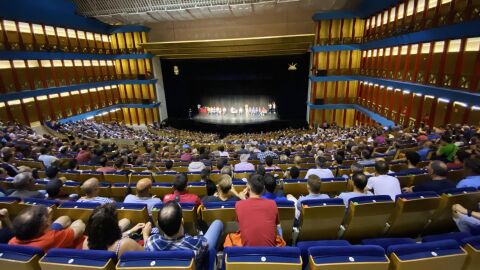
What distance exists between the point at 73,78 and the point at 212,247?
25.4m

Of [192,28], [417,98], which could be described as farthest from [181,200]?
[192,28]

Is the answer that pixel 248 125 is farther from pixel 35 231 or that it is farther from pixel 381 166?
pixel 35 231

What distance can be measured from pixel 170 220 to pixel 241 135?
20481 millimetres

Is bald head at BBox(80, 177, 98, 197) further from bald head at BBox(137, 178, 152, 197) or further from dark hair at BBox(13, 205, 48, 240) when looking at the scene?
dark hair at BBox(13, 205, 48, 240)

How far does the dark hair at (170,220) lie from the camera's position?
87.9 inches

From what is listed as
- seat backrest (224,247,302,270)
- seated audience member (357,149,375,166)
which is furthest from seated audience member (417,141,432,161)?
seat backrest (224,247,302,270)

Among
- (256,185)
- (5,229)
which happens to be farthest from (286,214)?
(5,229)

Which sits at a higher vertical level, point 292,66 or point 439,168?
point 292,66

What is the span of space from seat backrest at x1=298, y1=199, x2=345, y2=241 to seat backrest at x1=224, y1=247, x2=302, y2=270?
127 cm

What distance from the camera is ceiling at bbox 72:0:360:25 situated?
63.7 ft

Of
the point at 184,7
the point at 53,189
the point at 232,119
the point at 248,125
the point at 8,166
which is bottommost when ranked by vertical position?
the point at 248,125

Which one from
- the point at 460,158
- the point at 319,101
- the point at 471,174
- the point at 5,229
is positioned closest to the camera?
the point at 5,229

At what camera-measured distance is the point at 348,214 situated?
343cm

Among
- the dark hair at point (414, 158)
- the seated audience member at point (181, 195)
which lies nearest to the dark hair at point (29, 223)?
the seated audience member at point (181, 195)
